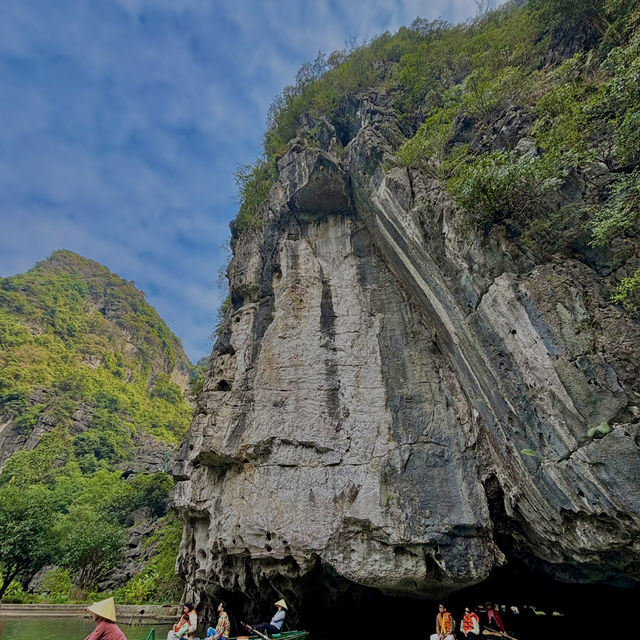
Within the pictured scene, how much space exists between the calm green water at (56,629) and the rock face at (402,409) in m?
4.36

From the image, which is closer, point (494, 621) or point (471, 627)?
point (471, 627)

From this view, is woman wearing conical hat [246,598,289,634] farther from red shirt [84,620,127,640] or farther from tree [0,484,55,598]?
tree [0,484,55,598]

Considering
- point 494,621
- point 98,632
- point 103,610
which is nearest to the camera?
point 98,632

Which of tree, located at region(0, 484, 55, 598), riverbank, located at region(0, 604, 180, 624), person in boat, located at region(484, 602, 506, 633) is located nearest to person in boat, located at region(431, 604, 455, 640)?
person in boat, located at region(484, 602, 506, 633)

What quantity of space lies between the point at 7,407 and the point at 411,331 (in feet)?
200

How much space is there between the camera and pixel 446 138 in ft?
39.7

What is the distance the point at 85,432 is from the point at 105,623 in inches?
2400

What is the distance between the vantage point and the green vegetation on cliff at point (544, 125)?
302 inches

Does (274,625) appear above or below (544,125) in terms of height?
below

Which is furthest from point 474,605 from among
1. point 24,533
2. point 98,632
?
point 24,533

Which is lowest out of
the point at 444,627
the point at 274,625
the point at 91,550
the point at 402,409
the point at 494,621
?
the point at 494,621

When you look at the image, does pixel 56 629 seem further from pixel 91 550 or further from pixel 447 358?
pixel 447 358

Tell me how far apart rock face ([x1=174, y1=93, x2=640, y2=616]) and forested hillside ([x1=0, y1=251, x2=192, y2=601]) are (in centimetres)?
1369

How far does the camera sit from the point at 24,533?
21.0m
